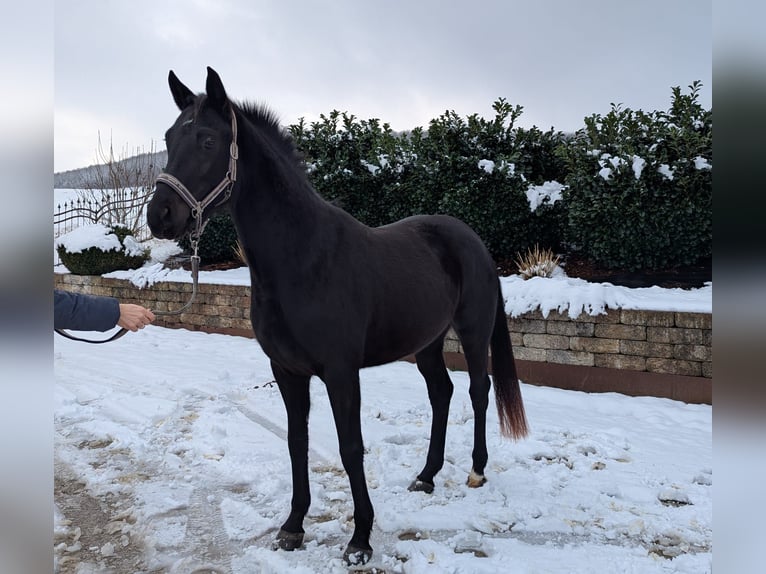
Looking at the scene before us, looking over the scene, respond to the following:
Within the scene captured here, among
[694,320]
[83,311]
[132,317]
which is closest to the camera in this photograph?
[83,311]

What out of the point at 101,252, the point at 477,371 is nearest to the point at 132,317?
the point at 477,371

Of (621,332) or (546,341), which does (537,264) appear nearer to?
(546,341)

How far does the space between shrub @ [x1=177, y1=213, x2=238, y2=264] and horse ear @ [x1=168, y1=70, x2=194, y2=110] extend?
6893 mm

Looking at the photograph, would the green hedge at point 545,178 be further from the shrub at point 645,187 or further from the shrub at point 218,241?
the shrub at point 218,241

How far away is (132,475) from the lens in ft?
10.2

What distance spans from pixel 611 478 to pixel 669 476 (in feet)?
1.18

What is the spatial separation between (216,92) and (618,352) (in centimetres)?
406

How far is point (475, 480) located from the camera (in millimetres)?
3018

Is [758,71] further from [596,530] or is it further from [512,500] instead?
[512,500]

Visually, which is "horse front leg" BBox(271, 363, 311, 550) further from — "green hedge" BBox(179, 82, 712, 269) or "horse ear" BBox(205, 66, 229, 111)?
"green hedge" BBox(179, 82, 712, 269)

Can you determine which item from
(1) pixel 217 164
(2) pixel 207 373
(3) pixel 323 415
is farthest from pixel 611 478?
(2) pixel 207 373

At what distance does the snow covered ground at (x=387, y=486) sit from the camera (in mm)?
2289

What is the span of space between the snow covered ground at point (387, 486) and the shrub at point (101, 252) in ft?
16.3

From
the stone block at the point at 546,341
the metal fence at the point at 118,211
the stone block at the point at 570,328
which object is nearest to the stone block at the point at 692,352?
the stone block at the point at 570,328
